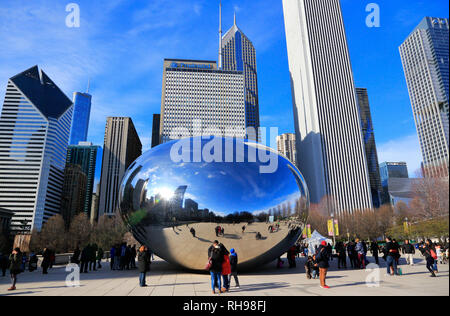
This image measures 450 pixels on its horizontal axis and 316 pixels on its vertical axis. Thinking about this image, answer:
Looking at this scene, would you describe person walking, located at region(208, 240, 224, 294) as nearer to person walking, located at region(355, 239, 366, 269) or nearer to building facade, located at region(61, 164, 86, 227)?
person walking, located at region(355, 239, 366, 269)

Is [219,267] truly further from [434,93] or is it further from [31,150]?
[31,150]

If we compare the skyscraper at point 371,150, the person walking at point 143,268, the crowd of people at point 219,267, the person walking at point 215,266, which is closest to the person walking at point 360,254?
the crowd of people at point 219,267

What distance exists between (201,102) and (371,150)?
115 meters

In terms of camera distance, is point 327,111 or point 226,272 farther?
point 327,111

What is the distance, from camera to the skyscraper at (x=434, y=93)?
3.93m

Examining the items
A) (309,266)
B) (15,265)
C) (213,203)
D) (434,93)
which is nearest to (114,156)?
(15,265)

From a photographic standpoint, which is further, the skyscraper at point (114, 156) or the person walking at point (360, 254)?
the skyscraper at point (114, 156)

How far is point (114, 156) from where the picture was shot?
185 meters

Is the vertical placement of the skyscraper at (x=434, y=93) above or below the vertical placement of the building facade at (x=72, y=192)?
below

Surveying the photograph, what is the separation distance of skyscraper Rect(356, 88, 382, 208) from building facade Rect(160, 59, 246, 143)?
260ft

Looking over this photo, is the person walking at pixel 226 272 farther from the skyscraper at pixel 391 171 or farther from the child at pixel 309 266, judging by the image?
the skyscraper at pixel 391 171

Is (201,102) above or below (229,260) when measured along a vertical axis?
above

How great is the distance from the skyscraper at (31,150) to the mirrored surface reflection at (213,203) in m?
145

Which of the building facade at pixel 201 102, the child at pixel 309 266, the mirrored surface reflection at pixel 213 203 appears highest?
the building facade at pixel 201 102
